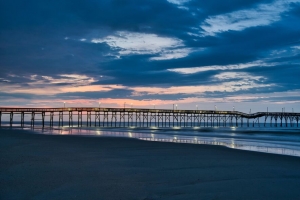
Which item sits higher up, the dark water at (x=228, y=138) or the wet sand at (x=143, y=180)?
the wet sand at (x=143, y=180)

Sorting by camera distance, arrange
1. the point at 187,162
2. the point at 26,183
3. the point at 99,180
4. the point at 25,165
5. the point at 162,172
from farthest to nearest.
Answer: the point at 187,162, the point at 25,165, the point at 162,172, the point at 99,180, the point at 26,183

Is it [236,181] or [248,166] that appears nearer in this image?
[236,181]

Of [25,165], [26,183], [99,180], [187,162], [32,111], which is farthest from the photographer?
[32,111]

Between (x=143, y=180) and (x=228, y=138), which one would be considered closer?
(x=143, y=180)

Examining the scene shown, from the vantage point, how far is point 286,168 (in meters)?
9.84

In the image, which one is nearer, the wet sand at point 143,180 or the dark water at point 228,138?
the wet sand at point 143,180

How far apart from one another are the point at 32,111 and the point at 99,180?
59813 millimetres

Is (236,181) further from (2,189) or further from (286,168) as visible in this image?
(2,189)

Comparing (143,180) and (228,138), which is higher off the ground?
(143,180)

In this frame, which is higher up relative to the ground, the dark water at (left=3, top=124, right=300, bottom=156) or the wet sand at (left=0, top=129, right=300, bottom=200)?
the wet sand at (left=0, top=129, right=300, bottom=200)

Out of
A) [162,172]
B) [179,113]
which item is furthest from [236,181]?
[179,113]

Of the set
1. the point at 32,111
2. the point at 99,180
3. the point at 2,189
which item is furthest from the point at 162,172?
the point at 32,111

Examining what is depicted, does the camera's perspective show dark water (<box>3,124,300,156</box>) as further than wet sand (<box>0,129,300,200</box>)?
Yes

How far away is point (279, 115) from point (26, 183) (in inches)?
3631
